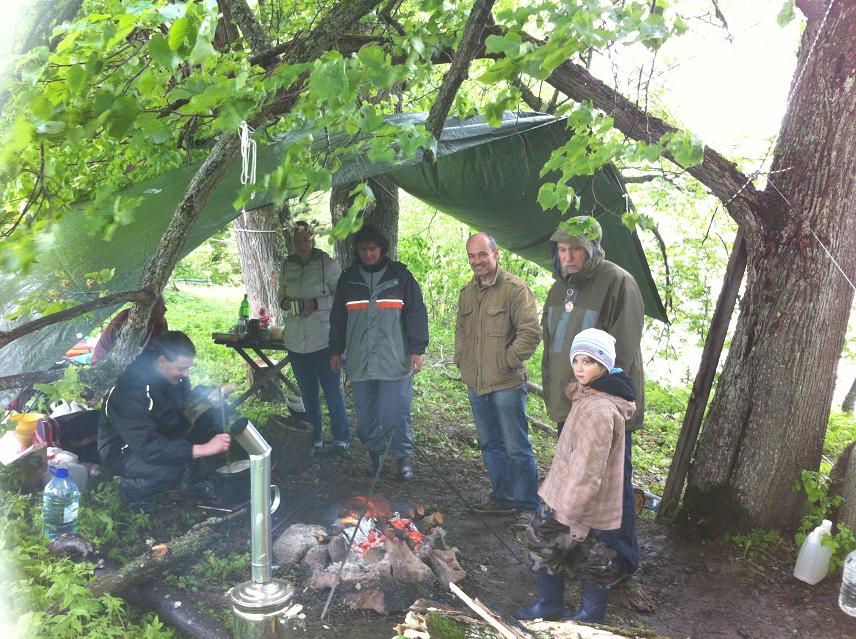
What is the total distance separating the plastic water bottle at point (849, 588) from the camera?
3166 mm

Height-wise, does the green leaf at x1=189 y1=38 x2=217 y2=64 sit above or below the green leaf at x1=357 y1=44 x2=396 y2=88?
below

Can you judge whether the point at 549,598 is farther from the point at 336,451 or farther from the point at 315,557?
the point at 336,451

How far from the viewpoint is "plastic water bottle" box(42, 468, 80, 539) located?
3.33m

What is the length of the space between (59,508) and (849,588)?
4.02 meters

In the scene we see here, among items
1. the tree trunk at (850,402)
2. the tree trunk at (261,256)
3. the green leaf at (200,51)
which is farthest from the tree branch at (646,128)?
the tree trunk at (850,402)

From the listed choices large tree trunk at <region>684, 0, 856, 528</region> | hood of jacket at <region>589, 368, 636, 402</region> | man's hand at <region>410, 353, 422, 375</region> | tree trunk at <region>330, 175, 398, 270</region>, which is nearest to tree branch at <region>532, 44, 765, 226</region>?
large tree trunk at <region>684, 0, 856, 528</region>

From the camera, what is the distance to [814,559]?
11.1 ft

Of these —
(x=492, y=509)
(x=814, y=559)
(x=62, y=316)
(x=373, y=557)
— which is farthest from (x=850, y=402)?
(x=62, y=316)

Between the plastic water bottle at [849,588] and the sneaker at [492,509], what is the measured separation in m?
1.78

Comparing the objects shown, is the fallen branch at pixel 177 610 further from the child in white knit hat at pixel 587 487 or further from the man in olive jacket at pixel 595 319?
the man in olive jacket at pixel 595 319

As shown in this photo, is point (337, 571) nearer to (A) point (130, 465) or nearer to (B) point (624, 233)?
(A) point (130, 465)

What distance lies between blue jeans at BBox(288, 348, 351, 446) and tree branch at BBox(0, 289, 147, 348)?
2.98m

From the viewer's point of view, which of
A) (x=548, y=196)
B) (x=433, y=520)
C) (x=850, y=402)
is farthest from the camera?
(x=850, y=402)

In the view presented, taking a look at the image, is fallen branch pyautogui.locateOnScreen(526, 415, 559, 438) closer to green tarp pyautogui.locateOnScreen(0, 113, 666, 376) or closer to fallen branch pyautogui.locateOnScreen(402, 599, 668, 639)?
green tarp pyautogui.locateOnScreen(0, 113, 666, 376)
